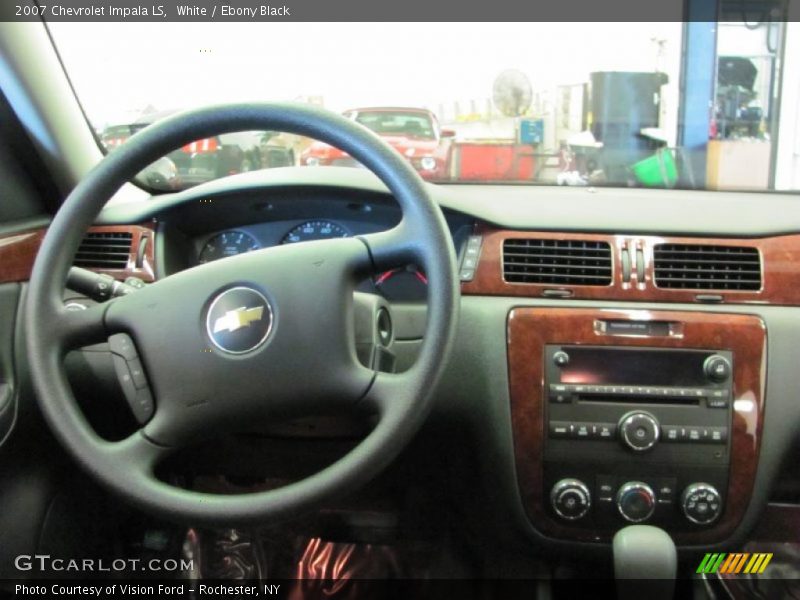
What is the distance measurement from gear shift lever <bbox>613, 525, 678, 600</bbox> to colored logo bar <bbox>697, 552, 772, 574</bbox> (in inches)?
7.7

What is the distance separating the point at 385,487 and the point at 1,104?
1.32 metres

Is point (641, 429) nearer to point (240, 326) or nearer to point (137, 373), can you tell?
point (240, 326)

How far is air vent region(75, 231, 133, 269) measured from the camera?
1.87m

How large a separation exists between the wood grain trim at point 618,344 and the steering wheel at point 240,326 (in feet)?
1.65

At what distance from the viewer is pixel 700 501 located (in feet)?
5.62

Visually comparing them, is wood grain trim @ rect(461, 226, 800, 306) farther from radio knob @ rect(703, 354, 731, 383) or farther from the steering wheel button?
the steering wheel button

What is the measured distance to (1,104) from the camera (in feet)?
5.95

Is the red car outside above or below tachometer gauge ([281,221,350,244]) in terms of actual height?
above

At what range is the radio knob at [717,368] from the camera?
167cm

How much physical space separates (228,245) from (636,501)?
1111mm

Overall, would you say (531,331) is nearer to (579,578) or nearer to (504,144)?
(579,578)

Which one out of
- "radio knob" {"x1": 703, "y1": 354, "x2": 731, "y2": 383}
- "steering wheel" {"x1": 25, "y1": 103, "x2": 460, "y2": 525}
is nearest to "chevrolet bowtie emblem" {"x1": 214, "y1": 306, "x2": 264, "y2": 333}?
"steering wheel" {"x1": 25, "y1": 103, "x2": 460, "y2": 525}

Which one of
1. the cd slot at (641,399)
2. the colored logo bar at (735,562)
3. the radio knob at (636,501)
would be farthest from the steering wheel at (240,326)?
the colored logo bar at (735,562)

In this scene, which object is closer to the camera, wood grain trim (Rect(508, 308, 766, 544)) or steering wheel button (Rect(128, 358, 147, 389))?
steering wheel button (Rect(128, 358, 147, 389))
